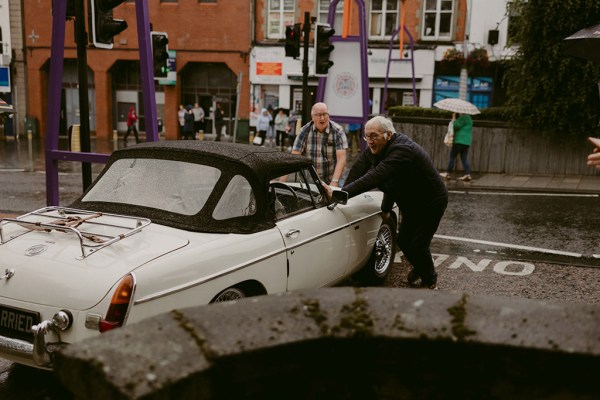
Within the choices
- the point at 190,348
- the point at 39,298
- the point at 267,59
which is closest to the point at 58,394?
the point at 39,298

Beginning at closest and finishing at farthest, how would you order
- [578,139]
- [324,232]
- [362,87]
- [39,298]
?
1. [39,298]
2. [324,232]
3. [362,87]
4. [578,139]

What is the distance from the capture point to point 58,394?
390 cm

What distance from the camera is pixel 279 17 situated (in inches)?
1220

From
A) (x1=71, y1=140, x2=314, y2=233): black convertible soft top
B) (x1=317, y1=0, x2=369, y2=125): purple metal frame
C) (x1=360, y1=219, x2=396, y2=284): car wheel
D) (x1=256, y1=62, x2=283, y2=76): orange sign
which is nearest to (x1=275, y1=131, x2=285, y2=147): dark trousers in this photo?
(x1=256, y1=62, x2=283, y2=76): orange sign

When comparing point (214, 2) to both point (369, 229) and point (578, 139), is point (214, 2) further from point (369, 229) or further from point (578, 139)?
point (369, 229)

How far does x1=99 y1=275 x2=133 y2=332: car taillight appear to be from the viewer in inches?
141

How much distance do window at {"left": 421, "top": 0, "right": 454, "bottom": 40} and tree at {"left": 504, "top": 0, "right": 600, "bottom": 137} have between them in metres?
11.5

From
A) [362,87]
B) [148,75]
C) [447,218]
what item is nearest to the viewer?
[148,75]

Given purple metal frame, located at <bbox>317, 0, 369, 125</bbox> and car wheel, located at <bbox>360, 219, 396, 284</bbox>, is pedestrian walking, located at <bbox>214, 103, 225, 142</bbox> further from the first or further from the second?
car wheel, located at <bbox>360, 219, 396, 284</bbox>

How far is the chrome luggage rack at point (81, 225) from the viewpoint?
13.1 feet

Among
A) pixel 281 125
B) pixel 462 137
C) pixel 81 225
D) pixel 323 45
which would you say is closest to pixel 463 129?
pixel 462 137

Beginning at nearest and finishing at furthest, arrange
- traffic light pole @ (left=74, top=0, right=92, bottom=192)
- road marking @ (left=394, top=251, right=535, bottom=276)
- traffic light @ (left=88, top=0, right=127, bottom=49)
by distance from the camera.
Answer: road marking @ (left=394, top=251, right=535, bottom=276)
traffic light @ (left=88, top=0, right=127, bottom=49)
traffic light pole @ (left=74, top=0, right=92, bottom=192)

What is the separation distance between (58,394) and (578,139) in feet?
52.8

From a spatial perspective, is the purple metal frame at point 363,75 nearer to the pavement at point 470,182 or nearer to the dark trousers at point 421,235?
the pavement at point 470,182
